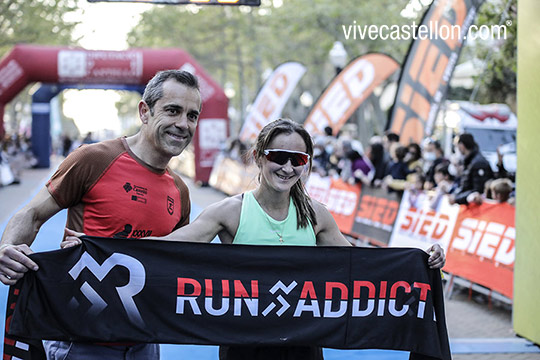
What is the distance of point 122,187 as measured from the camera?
124 inches

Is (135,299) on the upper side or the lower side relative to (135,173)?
lower

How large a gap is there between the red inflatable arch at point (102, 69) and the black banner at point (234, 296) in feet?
67.1

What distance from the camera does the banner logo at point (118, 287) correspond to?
129 inches

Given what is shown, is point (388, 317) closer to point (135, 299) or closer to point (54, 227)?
point (135, 299)

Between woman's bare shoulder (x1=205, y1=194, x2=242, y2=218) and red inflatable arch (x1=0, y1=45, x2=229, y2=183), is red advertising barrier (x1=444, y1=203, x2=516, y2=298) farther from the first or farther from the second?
red inflatable arch (x1=0, y1=45, x2=229, y2=183)

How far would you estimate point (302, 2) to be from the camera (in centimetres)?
3073

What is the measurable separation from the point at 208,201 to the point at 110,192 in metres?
16.4

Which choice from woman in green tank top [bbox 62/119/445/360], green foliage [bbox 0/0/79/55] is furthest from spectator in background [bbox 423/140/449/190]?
green foliage [bbox 0/0/79/55]

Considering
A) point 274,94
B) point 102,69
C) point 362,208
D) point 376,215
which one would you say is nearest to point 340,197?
point 362,208

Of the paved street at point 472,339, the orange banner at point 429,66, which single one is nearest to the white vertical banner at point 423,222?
the paved street at point 472,339

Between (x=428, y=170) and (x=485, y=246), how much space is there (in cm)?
265

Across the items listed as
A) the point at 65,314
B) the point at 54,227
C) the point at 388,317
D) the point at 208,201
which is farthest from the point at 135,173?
the point at 208,201

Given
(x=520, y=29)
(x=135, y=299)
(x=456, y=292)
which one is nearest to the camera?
(x=135, y=299)

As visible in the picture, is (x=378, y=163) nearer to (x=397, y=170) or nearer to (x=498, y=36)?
(x=397, y=170)
